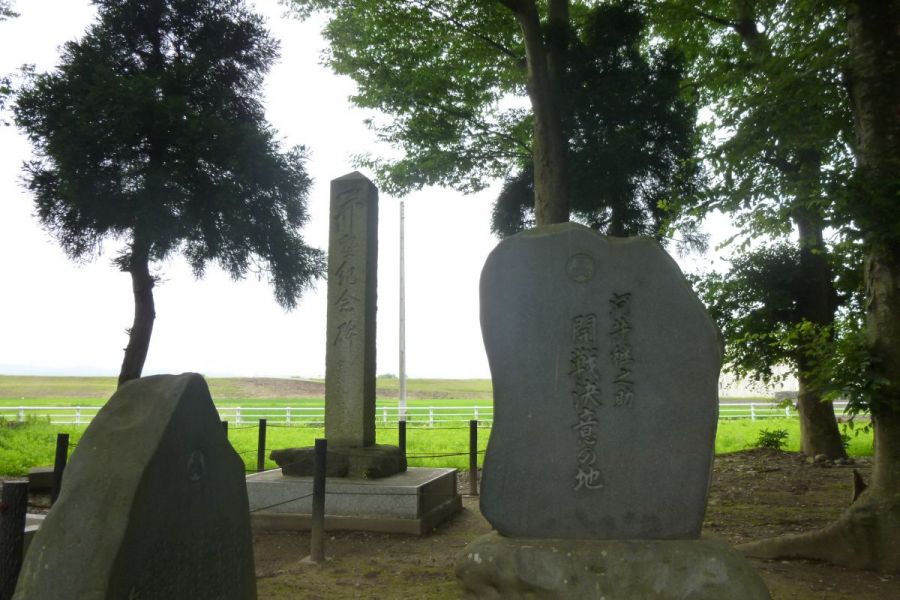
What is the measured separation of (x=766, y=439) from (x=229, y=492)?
46.4 feet

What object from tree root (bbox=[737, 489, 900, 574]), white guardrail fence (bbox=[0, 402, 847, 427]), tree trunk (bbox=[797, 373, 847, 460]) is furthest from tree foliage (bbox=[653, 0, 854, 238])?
white guardrail fence (bbox=[0, 402, 847, 427])

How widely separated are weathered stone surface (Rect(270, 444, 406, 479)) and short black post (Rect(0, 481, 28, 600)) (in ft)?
14.0

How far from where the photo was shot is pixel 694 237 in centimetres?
1390

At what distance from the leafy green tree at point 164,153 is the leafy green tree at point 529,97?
208 cm

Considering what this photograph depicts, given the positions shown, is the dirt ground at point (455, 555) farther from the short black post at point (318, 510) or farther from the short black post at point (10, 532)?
the short black post at point (10, 532)

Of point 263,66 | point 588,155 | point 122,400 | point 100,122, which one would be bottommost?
point 122,400

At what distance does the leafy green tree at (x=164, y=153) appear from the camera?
43.2ft

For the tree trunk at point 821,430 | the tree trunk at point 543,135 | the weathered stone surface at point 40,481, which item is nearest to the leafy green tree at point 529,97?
the tree trunk at point 543,135

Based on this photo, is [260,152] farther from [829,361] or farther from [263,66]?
[829,361]

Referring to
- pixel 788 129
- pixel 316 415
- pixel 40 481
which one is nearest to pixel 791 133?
pixel 788 129

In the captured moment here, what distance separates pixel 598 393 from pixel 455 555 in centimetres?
284

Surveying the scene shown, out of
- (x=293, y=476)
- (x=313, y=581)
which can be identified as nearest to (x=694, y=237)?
(x=293, y=476)

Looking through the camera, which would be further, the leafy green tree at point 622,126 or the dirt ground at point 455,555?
the leafy green tree at point 622,126

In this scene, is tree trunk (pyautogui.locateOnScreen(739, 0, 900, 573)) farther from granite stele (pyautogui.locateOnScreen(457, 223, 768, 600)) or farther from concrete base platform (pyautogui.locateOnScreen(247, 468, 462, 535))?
concrete base platform (pyautogui.locateOnScreen(247, 468, 462, 535))
